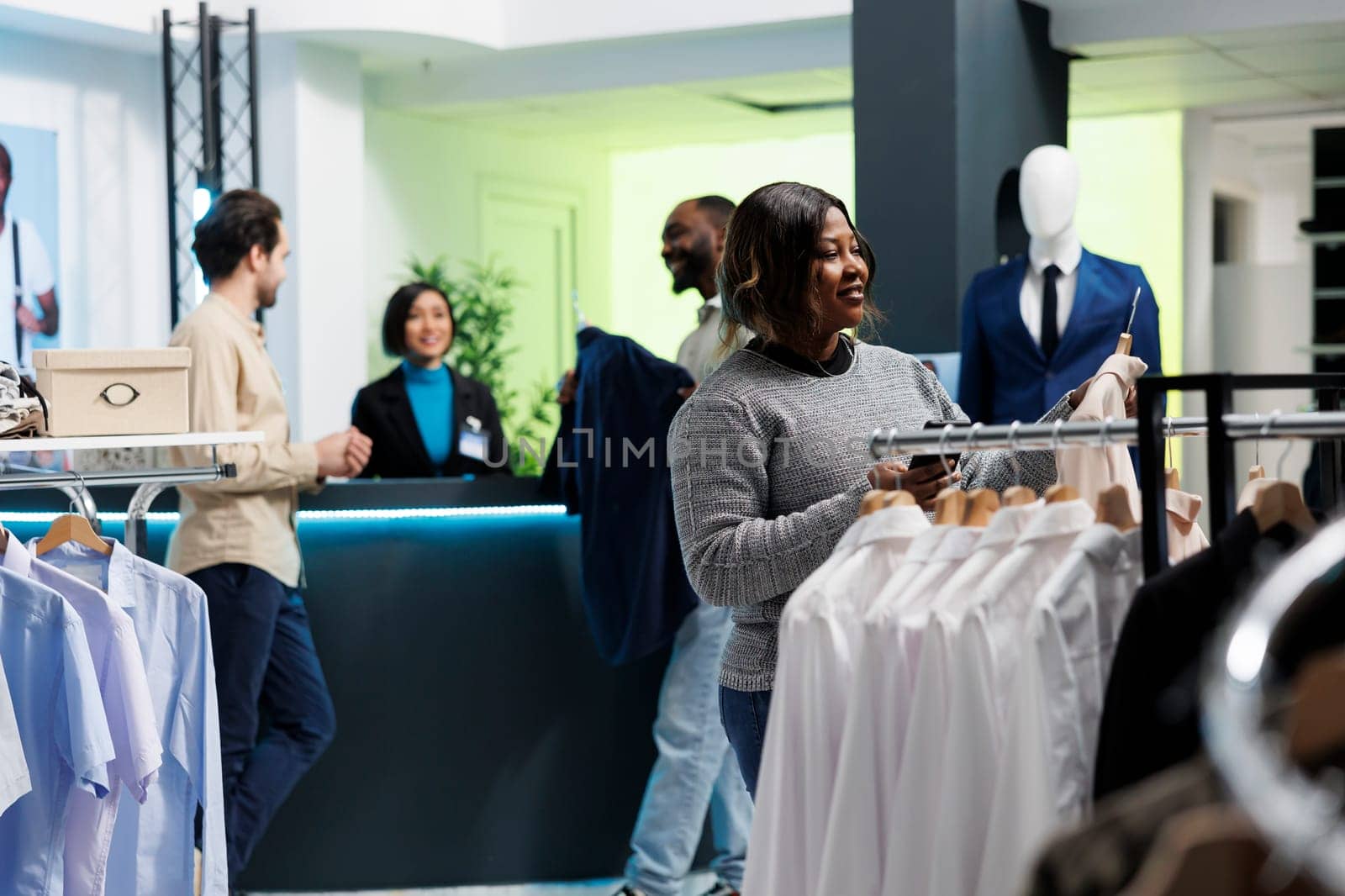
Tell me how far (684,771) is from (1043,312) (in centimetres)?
145

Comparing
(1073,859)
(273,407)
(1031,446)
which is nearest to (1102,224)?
(273,407)

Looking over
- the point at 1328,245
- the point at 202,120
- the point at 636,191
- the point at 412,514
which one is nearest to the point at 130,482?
the point at 412,514

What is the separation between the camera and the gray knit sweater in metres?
2.11

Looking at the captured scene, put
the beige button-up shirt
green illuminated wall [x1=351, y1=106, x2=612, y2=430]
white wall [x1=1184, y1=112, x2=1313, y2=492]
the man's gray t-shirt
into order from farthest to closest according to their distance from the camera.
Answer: white wall [x1=1184, y1=112, x2=1313, y2=492] < green illuminated wall [x1=351, y1=106, x2=612, y2=430] < the man's gray t-shirt < the beige button-up shirt

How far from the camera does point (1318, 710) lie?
35.7 inches

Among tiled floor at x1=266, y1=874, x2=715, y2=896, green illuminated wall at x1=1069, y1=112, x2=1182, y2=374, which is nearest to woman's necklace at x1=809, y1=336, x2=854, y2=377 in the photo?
tiled floor at x1=266, y1=874, x2=715, y2=896

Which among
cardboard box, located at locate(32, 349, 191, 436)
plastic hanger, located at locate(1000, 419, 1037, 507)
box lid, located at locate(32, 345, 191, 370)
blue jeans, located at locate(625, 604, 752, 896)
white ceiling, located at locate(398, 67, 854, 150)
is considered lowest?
blue jeans, located at locate(625, 604, 752, 896)

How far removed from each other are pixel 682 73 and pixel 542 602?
3415 mm

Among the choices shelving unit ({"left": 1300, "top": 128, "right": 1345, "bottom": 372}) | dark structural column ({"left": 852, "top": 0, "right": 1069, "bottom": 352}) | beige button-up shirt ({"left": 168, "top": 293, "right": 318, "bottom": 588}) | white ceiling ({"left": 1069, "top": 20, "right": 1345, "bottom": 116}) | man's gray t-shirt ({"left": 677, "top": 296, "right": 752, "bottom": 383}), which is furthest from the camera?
shelving unit ({"left": 1300, "top": 128, "right": 1345, "bottom": 372})

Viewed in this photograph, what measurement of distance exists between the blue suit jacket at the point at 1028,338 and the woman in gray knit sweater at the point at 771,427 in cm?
179

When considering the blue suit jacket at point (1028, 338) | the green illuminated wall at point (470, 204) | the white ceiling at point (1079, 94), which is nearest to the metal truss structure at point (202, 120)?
the green illuminated wall at point (470, 204)

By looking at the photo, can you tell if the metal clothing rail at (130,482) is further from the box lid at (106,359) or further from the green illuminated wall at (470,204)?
the green illuminated wall at (470,204)

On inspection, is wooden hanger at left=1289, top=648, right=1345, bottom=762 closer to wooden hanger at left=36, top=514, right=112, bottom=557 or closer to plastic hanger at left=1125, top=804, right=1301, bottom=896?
plastic hanger at left=1125, top=804, right=1301, bottom=896

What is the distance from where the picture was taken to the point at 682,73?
22.2ft
